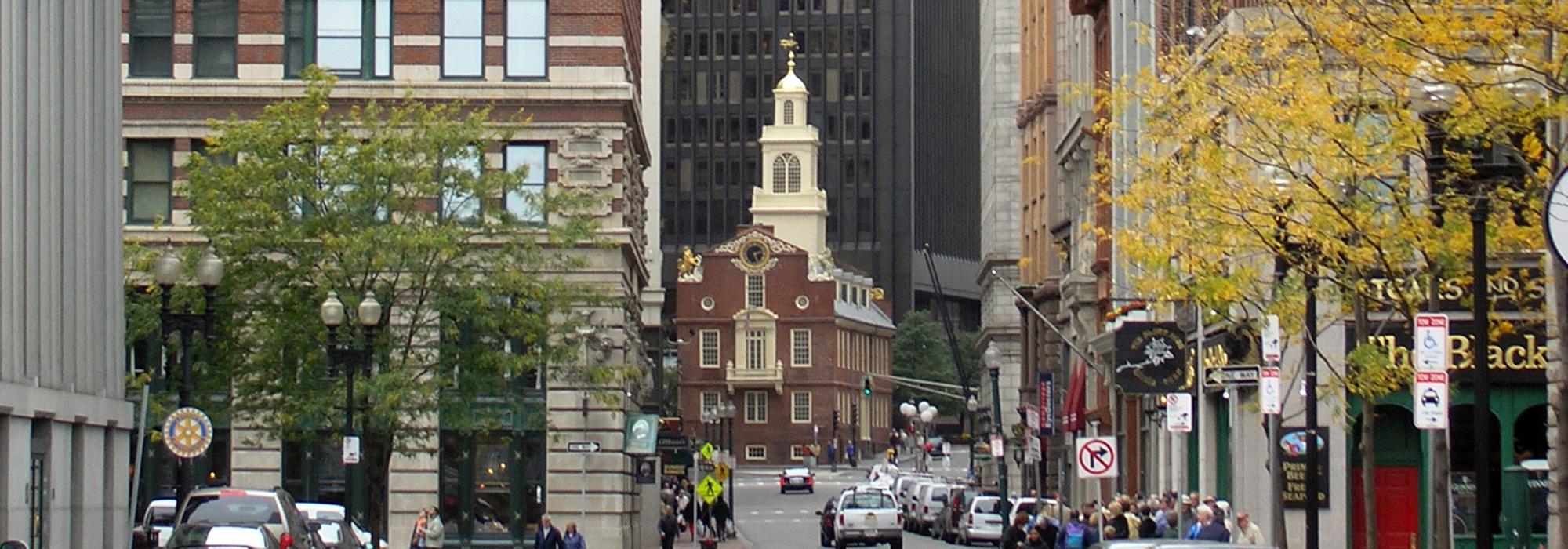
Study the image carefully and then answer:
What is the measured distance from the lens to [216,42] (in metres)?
54.8

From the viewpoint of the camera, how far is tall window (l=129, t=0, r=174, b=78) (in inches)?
2159

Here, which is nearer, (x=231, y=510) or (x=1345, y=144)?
(x=1345, y=144)

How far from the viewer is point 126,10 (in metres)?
55.0

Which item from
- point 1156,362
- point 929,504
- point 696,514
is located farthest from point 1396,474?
point 696,514

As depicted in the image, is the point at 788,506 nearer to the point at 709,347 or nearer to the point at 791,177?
the point at 709,347

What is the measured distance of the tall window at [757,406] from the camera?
156000mm

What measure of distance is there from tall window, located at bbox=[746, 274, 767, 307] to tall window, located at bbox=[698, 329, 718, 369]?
285 centimetres

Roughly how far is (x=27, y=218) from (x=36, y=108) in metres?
1.48

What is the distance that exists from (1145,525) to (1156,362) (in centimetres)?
329

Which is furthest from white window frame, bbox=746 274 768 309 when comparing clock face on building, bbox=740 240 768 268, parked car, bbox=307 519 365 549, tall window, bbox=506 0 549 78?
parked car, bbox=307 519 365 549

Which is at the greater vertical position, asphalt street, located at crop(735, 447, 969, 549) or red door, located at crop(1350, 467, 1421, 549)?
red door, located at crop(1350, 467, 1421, 549)

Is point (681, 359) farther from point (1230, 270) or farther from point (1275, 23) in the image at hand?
point (1275, 23)

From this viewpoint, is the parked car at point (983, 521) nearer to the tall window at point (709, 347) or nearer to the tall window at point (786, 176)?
the tall window at point (709, 347)

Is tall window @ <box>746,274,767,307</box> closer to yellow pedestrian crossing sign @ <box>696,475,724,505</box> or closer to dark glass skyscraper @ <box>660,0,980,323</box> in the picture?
dark glass skyscraper @ <box>660,0,980,323</box>
